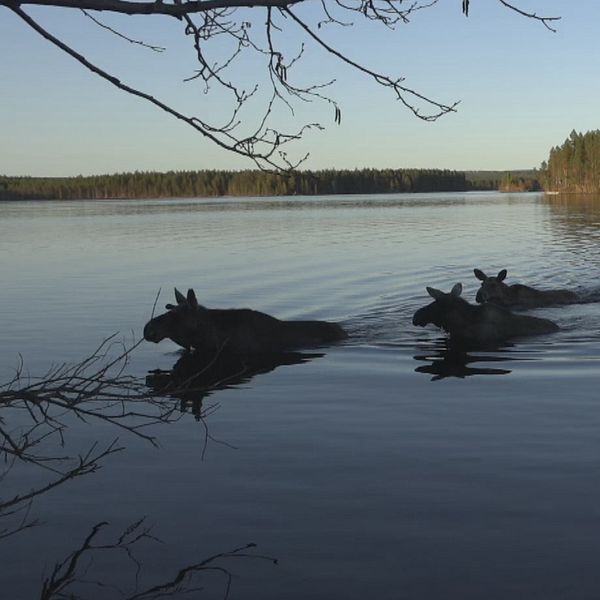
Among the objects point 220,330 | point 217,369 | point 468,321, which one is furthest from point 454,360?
point 220,330

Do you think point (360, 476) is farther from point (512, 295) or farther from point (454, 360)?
point (512, 295)

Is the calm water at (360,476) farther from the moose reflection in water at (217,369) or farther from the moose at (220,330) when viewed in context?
the moose at (220,330)

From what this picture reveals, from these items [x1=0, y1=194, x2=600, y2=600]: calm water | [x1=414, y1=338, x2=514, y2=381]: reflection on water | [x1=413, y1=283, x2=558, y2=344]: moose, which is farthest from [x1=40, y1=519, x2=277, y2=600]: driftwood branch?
[x1=413, y1=283, x2=558, y2=344]: moose

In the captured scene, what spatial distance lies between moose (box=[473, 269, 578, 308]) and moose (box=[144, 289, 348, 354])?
708 cm

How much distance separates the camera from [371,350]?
64.3 feet

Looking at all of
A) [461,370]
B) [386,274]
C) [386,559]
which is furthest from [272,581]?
[386,274]

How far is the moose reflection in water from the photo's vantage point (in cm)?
1634

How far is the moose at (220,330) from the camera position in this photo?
19016 millimetres

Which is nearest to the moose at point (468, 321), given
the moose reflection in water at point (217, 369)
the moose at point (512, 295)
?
the moose reflection in water at point (217, 369)

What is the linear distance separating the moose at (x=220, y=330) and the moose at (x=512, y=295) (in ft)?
23.2

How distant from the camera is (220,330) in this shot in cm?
1925

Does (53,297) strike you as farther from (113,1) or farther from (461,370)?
(113,1)

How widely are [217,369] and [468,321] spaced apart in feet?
18.3

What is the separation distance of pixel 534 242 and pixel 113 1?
54.6 metres
